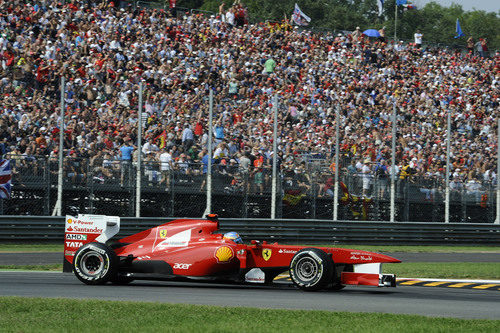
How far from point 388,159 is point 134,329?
15171 millimetres

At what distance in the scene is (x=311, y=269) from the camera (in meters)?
10.9

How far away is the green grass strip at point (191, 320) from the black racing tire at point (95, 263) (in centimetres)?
230

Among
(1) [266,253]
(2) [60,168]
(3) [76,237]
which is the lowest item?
(1) [266,253]

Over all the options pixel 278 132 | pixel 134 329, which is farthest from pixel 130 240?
pixel 278 132

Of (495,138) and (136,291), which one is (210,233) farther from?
(495,138)

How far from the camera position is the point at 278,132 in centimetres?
2045

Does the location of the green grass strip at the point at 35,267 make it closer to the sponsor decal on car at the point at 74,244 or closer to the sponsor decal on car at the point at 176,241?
the sponsor decal on car at the point at 74,244

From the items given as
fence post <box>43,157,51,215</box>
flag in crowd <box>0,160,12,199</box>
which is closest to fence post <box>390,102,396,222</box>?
fence post <box>43,157,51,215</box>

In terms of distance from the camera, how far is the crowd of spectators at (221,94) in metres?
18.9

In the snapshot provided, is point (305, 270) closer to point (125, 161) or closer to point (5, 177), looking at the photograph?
point (125, 161)

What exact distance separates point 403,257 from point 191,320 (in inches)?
488

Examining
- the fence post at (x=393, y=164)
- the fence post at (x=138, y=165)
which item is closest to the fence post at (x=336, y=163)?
the fence post at (x=393, y=164)

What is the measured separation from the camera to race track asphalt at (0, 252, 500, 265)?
16375mm

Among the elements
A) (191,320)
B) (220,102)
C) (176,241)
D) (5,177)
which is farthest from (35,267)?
(191,320)
